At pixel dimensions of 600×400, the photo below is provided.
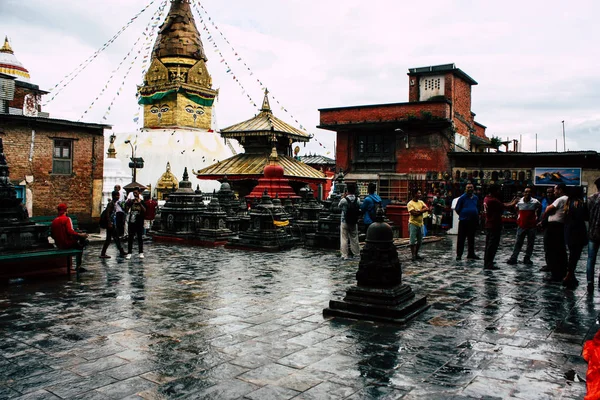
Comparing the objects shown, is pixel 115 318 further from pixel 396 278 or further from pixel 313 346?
pixel 396 278

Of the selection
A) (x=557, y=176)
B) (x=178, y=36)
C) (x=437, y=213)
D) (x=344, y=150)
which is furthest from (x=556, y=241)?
(x=178, y=36)

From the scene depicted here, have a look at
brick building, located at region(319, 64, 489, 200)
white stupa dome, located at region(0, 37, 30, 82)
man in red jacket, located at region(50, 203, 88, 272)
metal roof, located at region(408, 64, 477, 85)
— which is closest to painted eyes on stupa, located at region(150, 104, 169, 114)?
white stupa dome, located at region(0, 37, 30, 82)

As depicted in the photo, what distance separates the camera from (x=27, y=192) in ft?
59.5

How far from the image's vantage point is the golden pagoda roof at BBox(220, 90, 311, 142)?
93.5 feet

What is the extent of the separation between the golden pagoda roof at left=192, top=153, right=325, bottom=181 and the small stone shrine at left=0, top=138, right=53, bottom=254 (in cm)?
1772

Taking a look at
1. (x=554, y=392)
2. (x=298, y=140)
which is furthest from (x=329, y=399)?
(x=298, y=140)

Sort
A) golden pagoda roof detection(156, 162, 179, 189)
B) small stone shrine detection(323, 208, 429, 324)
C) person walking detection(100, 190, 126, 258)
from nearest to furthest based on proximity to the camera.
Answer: small stone shrine detection(323, 208, 429, 324)
person walking detection(100, 190, 126, 258)
golden pagoda roof detection(156, 162, 179, 189)

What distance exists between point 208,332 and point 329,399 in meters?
2.25

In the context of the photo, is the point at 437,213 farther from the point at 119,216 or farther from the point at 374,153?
the point at 119,216

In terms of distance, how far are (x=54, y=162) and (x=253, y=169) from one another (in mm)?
11072

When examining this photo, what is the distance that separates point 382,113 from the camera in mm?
28250

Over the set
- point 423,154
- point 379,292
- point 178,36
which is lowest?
point 379,292

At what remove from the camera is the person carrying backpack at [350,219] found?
11367mm

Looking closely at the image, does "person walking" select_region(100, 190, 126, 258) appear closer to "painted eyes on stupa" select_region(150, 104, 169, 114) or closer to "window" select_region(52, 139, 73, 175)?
"window" select_region(52, 139, 73, 175)
